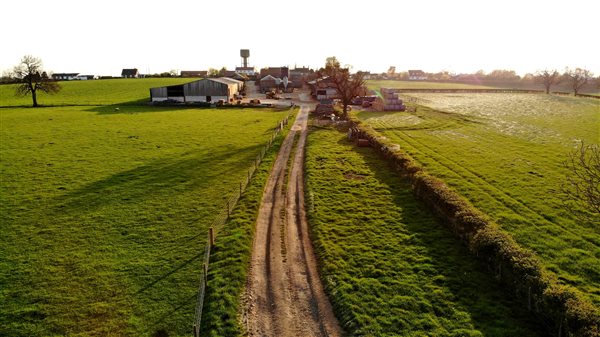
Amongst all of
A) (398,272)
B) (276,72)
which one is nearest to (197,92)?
(276,72)

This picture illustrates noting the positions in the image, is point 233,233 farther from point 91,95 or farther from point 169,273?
point 91,95

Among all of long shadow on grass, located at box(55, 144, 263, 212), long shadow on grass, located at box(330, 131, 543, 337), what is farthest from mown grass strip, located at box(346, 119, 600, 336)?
long shadow on grass, located at box(55, 144, 263, 212)

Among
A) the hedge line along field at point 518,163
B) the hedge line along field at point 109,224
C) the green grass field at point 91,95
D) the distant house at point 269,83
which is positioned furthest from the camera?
the distant house at point 269,83

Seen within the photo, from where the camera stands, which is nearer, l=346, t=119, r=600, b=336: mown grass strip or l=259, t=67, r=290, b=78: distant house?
l=346, t=119, r=600, b=336: mown grass strip

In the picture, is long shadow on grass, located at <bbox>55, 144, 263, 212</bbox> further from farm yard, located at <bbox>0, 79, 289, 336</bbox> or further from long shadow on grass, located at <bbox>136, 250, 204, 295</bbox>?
long shadow on grass, located at <bbox>136, 250, 204, 295</bbox>

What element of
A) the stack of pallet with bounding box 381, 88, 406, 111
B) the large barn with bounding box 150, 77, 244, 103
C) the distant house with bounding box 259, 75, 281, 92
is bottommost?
the stack of pallet with bounding box 381, 88, 406, 111

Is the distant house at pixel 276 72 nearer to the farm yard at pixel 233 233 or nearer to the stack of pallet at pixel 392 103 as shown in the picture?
the stack of pallet at pixel 392 103

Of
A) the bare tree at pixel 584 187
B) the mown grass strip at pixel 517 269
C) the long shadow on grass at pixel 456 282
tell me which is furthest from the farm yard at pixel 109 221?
the bare tree at pixel 584 187
